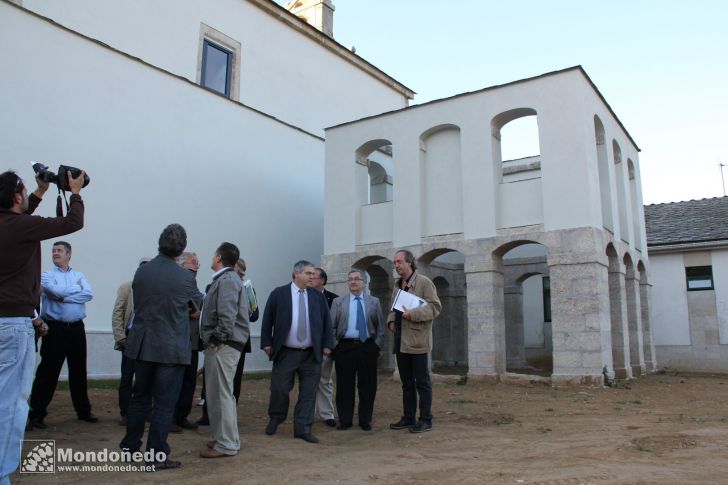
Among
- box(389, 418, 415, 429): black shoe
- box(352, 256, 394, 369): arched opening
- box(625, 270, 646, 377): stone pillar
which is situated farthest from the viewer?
box(352, 256, 394, 369): arched opening

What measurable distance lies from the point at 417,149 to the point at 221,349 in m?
9.92

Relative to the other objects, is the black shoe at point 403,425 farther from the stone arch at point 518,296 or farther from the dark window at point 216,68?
the dark window at point 216,68

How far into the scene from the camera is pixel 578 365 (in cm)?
1155

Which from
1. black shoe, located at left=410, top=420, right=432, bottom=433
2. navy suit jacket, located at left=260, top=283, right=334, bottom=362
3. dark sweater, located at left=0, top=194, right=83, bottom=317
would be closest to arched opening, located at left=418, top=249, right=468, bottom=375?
black shoe, located at left=410, top=420, right=432, bottom=433

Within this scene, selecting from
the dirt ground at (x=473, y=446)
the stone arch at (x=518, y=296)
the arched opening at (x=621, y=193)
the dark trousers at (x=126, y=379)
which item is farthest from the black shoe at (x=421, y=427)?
the stone arch at (x=518, y=296)

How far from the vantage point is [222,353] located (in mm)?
5465

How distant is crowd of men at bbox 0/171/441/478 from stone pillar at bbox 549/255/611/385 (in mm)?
5677

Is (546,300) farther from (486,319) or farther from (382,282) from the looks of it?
(486,319)

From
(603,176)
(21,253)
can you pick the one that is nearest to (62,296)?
(21,253)

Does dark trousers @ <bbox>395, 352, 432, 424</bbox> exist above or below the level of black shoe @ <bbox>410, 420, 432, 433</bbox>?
above

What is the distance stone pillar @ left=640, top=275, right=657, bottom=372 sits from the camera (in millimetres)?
16158

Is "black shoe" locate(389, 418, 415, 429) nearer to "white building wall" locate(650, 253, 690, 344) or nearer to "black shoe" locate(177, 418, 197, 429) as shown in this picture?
"black shoe" locate(177, 418, 197, 429)

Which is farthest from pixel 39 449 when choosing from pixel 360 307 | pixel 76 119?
pixel 76 119

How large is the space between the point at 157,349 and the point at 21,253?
137cm
